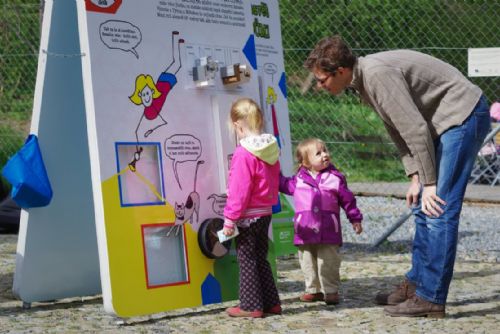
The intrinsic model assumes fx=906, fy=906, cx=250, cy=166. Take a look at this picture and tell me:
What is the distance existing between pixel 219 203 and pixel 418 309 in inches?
49.1

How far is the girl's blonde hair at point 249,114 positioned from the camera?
16.4ft

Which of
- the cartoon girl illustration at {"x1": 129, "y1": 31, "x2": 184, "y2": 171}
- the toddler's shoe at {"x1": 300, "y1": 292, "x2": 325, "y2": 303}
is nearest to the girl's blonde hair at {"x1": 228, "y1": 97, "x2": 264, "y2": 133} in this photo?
the cartoon girl illustration at {"x1": 129, "y1": 31, "x2": 184, "y2": 171}

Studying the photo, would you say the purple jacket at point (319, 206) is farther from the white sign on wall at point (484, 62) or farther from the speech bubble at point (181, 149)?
the white sign on wall at point (484, 62)

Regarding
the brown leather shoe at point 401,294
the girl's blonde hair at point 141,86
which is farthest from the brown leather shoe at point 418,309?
the girl's blonde hair at point 141,86

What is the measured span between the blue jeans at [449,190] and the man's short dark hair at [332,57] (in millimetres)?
632

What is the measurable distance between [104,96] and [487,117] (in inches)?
76.8

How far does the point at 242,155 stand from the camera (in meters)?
4.86

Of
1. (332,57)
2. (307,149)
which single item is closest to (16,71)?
(307,149)

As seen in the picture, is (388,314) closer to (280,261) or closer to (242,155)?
(242,155)

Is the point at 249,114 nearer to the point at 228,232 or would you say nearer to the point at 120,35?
the point at 228,232

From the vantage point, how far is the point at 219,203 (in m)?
5.14

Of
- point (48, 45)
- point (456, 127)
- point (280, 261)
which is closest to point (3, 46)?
point (280, 261)

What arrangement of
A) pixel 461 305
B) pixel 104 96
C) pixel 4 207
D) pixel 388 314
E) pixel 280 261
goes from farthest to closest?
1. pixel 4 207
2. pixel 280 261
3. pixel 461 305
4. pixel 388 314
5. pixel 104 96

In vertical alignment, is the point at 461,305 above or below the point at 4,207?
below
